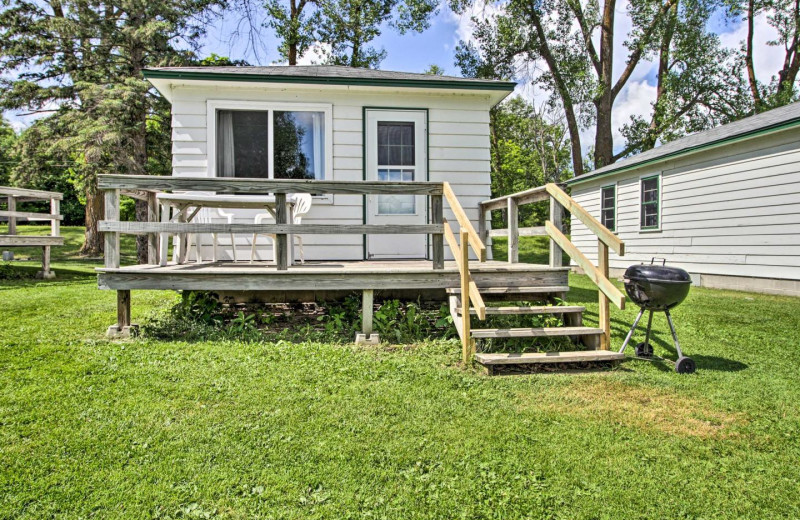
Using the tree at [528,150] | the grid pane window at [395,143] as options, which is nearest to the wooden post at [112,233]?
the grid pane window at [395,143]

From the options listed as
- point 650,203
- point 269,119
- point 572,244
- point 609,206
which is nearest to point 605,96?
point 609,206

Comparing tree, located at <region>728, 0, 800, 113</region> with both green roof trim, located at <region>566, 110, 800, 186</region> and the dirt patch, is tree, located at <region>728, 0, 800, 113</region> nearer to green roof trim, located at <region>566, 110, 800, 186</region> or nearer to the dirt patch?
green roof trim, located at <region>566, 110, 800, 186</region>

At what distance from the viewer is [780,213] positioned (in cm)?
782

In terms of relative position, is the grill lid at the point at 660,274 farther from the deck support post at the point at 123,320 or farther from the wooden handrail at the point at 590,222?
the deck support post at the point at 123,320

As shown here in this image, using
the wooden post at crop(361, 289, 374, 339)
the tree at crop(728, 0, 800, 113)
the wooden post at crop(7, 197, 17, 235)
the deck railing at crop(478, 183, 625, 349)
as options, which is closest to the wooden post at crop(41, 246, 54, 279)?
the wooden post at crop(7, 197, 17, 235)

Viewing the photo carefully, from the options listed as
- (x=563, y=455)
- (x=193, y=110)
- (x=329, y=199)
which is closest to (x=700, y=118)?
(x=329, y=199)

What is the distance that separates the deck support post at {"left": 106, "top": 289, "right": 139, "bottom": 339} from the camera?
14.5 feet

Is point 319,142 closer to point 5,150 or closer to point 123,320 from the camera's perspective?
point 123,320

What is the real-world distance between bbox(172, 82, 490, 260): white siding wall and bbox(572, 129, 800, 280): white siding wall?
17.1 ft

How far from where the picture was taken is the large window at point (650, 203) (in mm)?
10619

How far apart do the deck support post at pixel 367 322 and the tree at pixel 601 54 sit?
1449 cm

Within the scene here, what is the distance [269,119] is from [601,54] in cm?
1452

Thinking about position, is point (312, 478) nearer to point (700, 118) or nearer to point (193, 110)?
point (193, 110)

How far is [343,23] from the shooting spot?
17266mm
